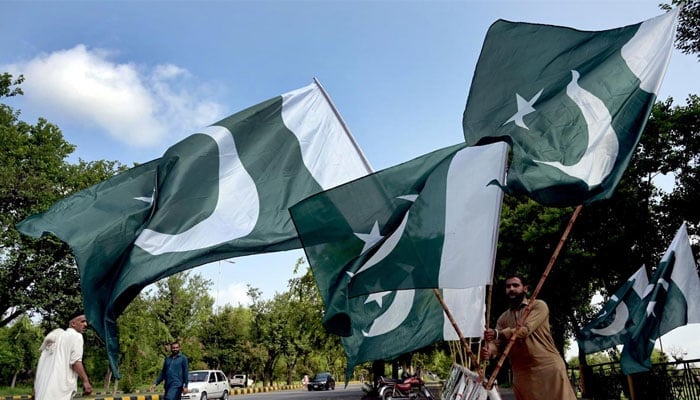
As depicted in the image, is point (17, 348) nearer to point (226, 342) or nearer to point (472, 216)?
point (226, 342)

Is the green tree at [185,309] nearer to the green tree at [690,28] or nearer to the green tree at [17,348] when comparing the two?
the green tree at [17,348]

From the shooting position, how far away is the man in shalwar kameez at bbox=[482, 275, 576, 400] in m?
4.62

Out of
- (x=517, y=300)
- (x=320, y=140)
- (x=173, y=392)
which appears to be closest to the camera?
(x=517, y=300)

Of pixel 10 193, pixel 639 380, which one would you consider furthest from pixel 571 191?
pixel 10 193

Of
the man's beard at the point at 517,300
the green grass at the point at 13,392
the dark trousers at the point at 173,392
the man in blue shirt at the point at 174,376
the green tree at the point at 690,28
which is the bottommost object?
the dark trousers at the point at 173,392

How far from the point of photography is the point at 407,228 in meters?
5.21

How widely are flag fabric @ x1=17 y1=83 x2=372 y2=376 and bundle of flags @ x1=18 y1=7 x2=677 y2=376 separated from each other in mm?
14

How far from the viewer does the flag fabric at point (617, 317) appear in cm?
1084

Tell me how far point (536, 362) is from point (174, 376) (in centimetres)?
847

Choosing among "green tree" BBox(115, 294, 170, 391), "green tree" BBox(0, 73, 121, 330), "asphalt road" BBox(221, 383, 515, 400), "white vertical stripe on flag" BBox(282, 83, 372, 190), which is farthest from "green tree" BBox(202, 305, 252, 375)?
"white vertical stripe on flag" BBox(282, 83, 372, 190)

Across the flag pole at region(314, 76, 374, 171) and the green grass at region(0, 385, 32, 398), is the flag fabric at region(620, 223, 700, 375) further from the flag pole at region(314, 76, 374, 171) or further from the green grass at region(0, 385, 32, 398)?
the green grass at region(0, 385, 32, 398)

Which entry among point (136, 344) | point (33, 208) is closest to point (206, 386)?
point (33, 208)

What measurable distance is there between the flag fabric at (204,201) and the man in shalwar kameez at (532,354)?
2.40 meters

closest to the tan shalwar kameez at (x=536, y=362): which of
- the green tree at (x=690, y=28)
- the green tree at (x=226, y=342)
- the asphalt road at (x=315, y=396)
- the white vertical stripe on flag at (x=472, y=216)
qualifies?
the white vertical stripe on flag at (x=472, y=216)
